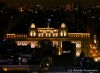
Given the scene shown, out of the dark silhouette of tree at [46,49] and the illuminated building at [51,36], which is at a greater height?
the illuminated building at [51,36]

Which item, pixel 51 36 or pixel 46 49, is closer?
pixel 46 49

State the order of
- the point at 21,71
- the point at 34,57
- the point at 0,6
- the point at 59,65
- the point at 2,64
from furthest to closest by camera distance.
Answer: the point at 0,6, the point at 34,57, the point at 59,65, the point at 2,64, the point at 21,71

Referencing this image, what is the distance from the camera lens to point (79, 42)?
159ft

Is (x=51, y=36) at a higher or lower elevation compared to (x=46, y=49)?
higher

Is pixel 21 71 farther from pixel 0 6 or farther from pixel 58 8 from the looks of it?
pixel 58 8

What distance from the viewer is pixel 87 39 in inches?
1905

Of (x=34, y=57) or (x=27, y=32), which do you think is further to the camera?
(x=27, y=32)

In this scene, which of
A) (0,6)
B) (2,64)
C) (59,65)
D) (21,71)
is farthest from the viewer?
(0,6)

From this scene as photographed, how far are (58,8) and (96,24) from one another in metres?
21.6

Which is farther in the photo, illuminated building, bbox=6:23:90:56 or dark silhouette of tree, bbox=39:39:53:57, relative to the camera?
illuminated building, bbox=6:23:90:56

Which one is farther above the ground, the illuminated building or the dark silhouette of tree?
the illuminated building

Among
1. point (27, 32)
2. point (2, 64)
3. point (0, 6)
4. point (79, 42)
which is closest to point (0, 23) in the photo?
point (27, 32)

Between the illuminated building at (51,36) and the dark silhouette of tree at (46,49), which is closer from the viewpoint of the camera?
the dark silhouette of tree at (46,49)

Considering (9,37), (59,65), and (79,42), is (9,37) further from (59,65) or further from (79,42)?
(59,65)
